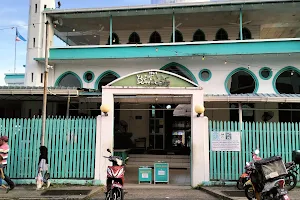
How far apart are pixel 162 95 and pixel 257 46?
293 inches

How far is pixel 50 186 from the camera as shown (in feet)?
33.2

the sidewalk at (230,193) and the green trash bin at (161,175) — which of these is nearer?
the sidewalk at (230,193)

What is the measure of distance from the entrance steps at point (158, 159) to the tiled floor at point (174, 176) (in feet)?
2.30

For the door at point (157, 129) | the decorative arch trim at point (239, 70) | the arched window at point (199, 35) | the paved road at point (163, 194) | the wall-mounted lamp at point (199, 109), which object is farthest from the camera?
the arched window at point (199, 35)

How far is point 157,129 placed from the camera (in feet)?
63.4

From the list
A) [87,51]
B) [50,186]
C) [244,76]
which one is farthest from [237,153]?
[87,51]

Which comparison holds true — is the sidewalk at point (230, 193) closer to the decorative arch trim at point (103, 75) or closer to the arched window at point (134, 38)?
the decorative arch trim at point (103, 75)

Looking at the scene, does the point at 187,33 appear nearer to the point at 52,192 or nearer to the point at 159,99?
the point at 159,99

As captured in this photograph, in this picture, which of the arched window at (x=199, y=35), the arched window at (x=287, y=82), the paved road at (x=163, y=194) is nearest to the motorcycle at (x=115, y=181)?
the paved road at (x=163, y=194)

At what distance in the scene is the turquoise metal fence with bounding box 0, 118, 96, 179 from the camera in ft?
34.4

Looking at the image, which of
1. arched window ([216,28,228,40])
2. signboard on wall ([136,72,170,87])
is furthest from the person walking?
arched window ([216,28,228,40])

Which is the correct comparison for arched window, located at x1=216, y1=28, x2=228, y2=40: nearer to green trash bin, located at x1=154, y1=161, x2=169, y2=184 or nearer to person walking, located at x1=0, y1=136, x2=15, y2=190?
green trash bin, located at x1=154, y1=161, x2=169, y2=184

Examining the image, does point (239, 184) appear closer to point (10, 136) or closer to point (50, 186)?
point (50, 186)

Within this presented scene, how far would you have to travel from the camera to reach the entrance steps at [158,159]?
1558 cm
